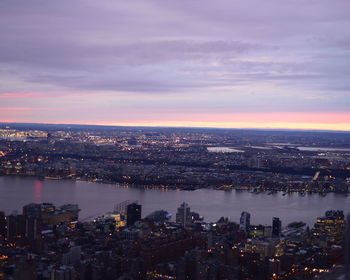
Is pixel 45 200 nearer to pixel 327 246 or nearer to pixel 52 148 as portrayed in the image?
pixel 327 246

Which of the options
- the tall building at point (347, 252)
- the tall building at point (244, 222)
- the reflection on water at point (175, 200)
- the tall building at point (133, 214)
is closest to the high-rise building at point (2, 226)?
the reflection on water at point (175, 200)

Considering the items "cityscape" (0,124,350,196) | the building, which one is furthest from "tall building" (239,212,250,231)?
"cityscape" (0,124,350,196)

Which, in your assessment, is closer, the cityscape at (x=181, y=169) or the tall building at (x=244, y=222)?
the tall building at (x=244, y=222)

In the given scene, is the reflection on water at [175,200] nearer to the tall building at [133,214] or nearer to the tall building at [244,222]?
the tall building at [244,222]

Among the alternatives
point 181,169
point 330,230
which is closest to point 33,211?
point 330,230

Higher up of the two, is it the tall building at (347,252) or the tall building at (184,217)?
the tall building at (347,252)

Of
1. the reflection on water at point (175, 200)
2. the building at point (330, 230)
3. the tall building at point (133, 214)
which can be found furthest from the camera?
the reflection on water at point (175, 200)

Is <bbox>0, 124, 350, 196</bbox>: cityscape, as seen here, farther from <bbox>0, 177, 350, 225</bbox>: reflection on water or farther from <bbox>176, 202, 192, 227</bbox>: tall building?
<bbox>176, 202, 192, 227</bbox>: tall building

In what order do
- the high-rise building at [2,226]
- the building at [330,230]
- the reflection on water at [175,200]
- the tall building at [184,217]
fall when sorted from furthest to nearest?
the reflection on water at [175,200]
the tall building at [184,217]
the high-rise building at [2,226]
the building at [330,230]

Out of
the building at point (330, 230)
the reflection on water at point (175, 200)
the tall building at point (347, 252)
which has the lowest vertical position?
the reflection on water at point (175, 200)

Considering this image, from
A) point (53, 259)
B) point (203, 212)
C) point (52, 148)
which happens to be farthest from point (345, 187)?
point (52, 148)
